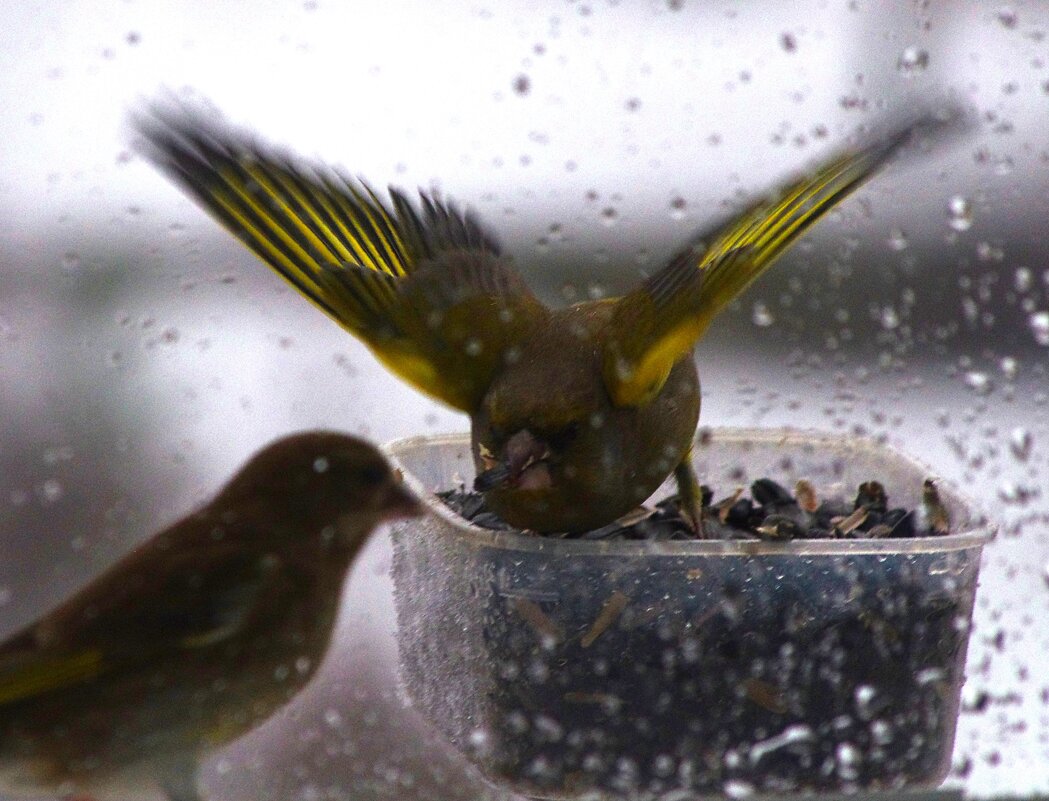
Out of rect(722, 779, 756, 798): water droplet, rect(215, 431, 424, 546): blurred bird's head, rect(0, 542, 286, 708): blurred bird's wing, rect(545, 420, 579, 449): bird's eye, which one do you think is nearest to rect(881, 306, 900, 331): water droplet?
rect(545, 420, 579, 449): bird's eye

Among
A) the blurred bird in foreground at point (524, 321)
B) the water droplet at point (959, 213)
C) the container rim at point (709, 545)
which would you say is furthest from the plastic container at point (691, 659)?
the water droplet at point (959, 213)

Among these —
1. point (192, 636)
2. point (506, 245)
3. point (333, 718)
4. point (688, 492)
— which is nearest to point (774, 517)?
point (688, 492)

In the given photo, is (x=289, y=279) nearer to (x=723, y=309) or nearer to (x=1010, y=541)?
(x=723, y=309)

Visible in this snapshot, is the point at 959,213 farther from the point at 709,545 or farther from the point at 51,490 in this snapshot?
the point at 51,490

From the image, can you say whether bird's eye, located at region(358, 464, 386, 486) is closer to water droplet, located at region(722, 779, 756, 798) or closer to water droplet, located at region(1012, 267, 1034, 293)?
water droplet, located at region(722, 779, 756, 798)

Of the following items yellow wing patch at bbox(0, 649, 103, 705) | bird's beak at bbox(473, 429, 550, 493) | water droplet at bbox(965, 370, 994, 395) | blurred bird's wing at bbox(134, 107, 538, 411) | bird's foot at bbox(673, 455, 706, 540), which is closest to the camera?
yellow wing patch at bbox(0, 649, 103, 705)

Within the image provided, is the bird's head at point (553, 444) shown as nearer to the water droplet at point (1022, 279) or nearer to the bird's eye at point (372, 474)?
the bird's eye at point (372, 474)
